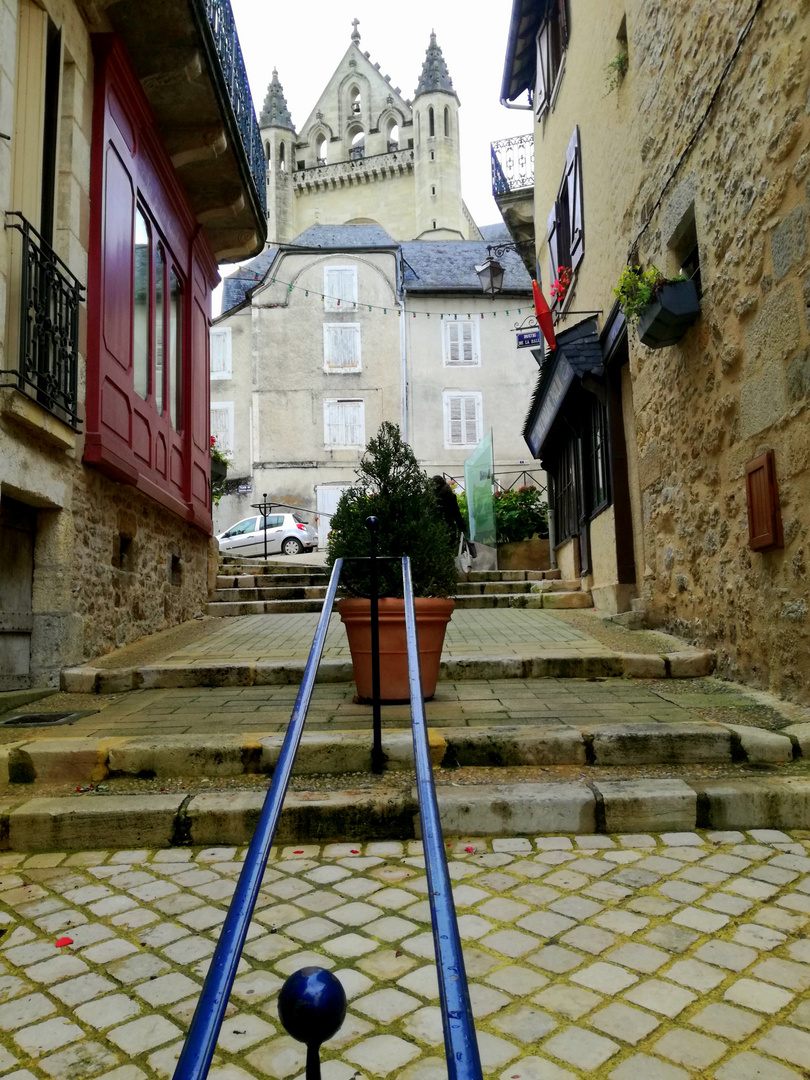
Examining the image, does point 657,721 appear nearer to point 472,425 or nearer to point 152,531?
point 152,531

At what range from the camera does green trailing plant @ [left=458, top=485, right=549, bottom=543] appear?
14.5 m

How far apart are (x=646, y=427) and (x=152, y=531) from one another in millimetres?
4313

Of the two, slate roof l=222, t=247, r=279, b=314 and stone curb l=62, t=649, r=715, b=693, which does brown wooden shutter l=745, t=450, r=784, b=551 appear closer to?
stone curb l=62, t=649, r=715, b=693

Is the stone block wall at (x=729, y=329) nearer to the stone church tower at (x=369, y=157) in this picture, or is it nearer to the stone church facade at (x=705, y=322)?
the stone church facade at (x=705, y=322)

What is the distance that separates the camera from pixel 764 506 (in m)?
4.23

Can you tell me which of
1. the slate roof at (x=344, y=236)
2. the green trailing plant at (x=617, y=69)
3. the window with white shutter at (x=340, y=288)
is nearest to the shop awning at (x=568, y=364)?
the green trailing plant at (x=617, y=69)

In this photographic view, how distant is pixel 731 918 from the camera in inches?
89.1

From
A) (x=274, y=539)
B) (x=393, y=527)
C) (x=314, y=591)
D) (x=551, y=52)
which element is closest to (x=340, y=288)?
(x=274, y=539)

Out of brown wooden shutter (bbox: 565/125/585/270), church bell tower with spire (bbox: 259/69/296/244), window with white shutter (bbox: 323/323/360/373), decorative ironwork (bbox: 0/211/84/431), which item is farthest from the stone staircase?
church bell tower with spire (bbox: 259/69/296/244)

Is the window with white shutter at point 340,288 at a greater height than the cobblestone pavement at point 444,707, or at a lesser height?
greater

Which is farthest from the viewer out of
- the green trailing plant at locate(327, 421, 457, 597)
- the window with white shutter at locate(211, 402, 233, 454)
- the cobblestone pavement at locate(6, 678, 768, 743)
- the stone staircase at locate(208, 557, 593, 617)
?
the window with white shutter at locate(211, 402, 233, 454)

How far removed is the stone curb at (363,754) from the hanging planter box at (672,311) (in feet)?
9.08

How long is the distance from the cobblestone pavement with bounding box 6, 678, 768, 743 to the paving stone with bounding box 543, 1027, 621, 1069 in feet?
6.98

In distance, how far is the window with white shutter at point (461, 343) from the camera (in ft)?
77.7
